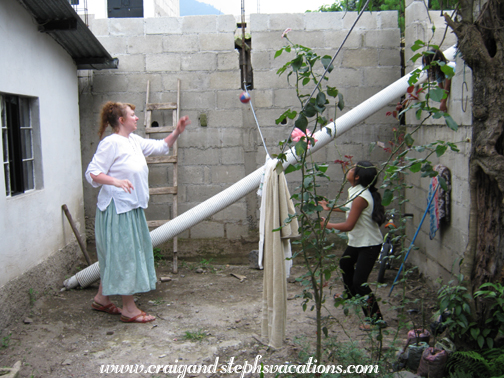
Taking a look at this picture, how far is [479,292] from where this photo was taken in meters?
2.51

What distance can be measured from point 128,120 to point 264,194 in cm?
151

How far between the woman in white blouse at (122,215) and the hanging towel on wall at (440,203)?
8.05 feet

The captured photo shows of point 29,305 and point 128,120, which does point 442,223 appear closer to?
point 128,120

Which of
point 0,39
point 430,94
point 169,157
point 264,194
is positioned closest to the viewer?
point 430,94

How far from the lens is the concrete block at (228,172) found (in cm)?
532

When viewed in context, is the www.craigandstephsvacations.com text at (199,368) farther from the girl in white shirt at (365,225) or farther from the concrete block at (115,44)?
the concrete block at (115,44)

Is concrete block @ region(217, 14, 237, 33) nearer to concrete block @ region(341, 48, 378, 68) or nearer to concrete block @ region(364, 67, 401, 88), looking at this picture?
concrete block @ region(341, 48, 378, 68)

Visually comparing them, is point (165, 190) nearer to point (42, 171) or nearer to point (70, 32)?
point (42, 171)

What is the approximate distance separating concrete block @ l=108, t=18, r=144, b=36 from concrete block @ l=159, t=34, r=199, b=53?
12.2 inches

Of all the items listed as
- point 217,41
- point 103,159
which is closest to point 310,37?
point 217,41

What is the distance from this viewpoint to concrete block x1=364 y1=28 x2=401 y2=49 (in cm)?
519

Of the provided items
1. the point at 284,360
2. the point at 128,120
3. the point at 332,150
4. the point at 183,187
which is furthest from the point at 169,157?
the point at 284,360

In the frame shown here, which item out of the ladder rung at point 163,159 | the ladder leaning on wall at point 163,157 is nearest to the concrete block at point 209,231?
the ladder leaning on wall at point 163,157

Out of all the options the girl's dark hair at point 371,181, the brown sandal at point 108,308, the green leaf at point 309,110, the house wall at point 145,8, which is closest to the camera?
the green leaf at point 309,110
